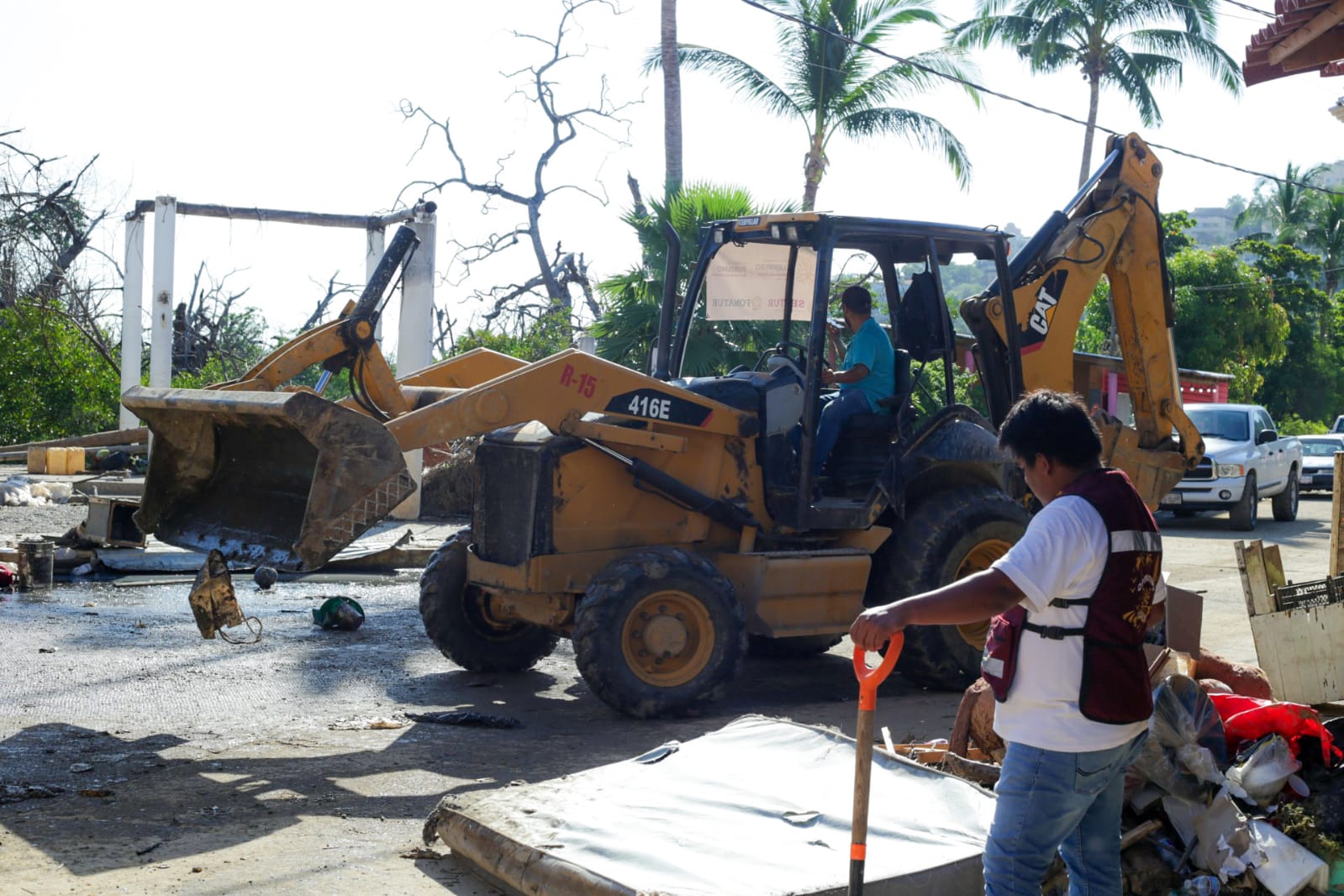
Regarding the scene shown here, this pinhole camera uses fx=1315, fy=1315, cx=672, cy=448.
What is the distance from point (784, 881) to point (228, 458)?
4.36m

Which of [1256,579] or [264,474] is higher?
Result: [264,474]

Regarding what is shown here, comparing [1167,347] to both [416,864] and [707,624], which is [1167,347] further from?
[416,864]

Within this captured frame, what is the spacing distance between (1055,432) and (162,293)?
49.2 ft

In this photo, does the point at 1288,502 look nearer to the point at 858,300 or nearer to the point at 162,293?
the point at 858,300

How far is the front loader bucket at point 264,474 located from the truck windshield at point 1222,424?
602 inches

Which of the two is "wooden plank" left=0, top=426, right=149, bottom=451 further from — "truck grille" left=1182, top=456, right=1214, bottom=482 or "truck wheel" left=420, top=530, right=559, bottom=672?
"truck grille" left=1182, top=456, right=1214, bottom=482

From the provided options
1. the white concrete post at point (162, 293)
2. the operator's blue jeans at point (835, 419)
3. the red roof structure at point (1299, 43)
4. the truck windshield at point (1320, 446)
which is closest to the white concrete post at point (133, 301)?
the white concrete post at point (162, 293)

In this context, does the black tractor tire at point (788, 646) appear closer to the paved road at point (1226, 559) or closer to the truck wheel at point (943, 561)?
the truck wheel at point (943, 561)

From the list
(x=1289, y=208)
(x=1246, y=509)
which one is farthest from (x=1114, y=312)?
(x=1289, y=208)

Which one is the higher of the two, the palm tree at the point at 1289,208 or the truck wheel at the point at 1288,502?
the palm tree at the point at 1289,208

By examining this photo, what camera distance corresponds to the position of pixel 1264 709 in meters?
4.96

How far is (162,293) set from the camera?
16.4 m

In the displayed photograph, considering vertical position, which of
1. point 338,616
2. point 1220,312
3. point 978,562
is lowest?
point 338,616

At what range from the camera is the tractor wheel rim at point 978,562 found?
7.97m
